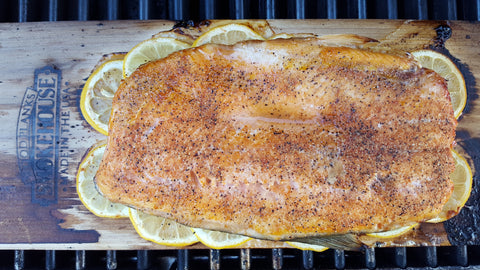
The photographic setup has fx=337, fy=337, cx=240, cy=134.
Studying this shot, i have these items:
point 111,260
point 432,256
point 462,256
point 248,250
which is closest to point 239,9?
point 248,250

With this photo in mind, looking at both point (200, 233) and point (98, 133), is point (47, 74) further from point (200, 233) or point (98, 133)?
point (200, 233)

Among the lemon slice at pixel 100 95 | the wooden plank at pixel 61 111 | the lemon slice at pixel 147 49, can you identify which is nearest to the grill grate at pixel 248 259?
the wooden plank at pixel 61 111

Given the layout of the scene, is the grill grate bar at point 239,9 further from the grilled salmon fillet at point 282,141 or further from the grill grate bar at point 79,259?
the grill grate bar at point 79,259

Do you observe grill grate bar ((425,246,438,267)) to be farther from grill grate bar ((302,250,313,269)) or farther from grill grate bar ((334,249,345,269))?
grill grate bar ((302,250,313,269))

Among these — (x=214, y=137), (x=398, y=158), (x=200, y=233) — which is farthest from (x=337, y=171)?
(x=200, y=233)

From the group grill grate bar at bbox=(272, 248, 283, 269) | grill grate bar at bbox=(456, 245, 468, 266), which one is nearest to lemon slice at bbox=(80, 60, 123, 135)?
grill grate bar at bbox=(272, 248, 283, 269)

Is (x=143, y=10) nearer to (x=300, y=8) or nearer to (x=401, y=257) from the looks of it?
(x=300, y=8)
